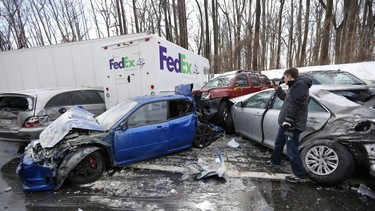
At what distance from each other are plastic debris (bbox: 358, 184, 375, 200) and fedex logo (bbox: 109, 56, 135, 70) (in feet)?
18.7

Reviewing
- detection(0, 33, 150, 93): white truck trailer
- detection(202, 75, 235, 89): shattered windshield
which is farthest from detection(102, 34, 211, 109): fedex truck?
detection(0, 33, 150, 93): white truck trailer

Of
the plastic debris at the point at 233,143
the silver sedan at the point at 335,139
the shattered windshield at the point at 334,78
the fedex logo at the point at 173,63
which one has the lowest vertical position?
the plastic debris at the point at 233,143

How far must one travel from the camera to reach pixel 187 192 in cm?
302

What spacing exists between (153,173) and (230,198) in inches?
58.8

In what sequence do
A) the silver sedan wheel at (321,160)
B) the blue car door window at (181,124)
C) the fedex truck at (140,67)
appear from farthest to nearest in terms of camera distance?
the fedex truck at (140,67) → the blue car door window at (181,124) → the silver sedan wheel at (321,160)

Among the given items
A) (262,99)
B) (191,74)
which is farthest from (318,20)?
(262,99)

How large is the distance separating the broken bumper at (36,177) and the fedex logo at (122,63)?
3.74 m

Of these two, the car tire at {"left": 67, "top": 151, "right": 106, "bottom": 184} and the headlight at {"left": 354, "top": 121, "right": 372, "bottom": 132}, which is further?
the car tire at {"left": 67, "top": 151, "right": 106, "bottom": 184}

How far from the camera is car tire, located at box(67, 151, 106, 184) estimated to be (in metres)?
3.21

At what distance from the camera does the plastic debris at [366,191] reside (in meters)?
2.76

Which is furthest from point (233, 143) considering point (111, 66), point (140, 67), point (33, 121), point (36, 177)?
point (33, 121)

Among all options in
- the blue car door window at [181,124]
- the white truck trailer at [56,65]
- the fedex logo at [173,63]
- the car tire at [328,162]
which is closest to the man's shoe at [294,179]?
the car tire at [328,162]

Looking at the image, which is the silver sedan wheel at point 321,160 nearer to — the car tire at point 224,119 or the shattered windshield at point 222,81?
the car tire at point 224,119

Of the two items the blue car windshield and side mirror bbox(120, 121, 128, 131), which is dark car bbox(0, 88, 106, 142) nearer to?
Answer: the blue car windshield
